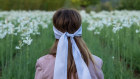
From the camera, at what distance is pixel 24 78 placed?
3.51 metres

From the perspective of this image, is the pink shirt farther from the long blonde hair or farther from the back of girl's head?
the back of girl's head

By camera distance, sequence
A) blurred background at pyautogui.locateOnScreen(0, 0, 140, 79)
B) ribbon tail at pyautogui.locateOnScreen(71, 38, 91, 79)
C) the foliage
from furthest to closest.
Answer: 1. the foliage
2. blurred background at pyautogui.locateOnScreen(0, 0, 140, 79)
3. ribbon tail at pyautogui.locateOnScreen(71, 38, 91, 79)

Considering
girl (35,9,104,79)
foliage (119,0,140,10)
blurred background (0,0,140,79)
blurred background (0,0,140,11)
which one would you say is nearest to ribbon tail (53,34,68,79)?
girl (35,9,104,79)

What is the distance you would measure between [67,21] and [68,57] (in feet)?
0.99

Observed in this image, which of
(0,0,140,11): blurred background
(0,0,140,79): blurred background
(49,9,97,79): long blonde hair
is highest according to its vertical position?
(0,0,140,11): blurred background

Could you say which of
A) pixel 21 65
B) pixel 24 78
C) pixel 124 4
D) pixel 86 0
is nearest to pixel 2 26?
pixel 21 65

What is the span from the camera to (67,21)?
226cm

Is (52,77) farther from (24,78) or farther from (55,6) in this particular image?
(55,6)

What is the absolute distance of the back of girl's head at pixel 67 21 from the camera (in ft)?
7.44

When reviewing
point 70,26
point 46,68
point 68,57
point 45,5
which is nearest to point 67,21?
point 70,26

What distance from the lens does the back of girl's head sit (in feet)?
7.44

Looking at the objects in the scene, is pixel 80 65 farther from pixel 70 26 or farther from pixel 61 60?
pixel 70 26

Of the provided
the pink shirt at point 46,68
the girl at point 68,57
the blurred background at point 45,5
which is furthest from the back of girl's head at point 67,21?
the blurred background at point 45,5

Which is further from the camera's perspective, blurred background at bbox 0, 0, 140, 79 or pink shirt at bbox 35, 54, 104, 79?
blurred background at bbox 0, 0, 140, 79
